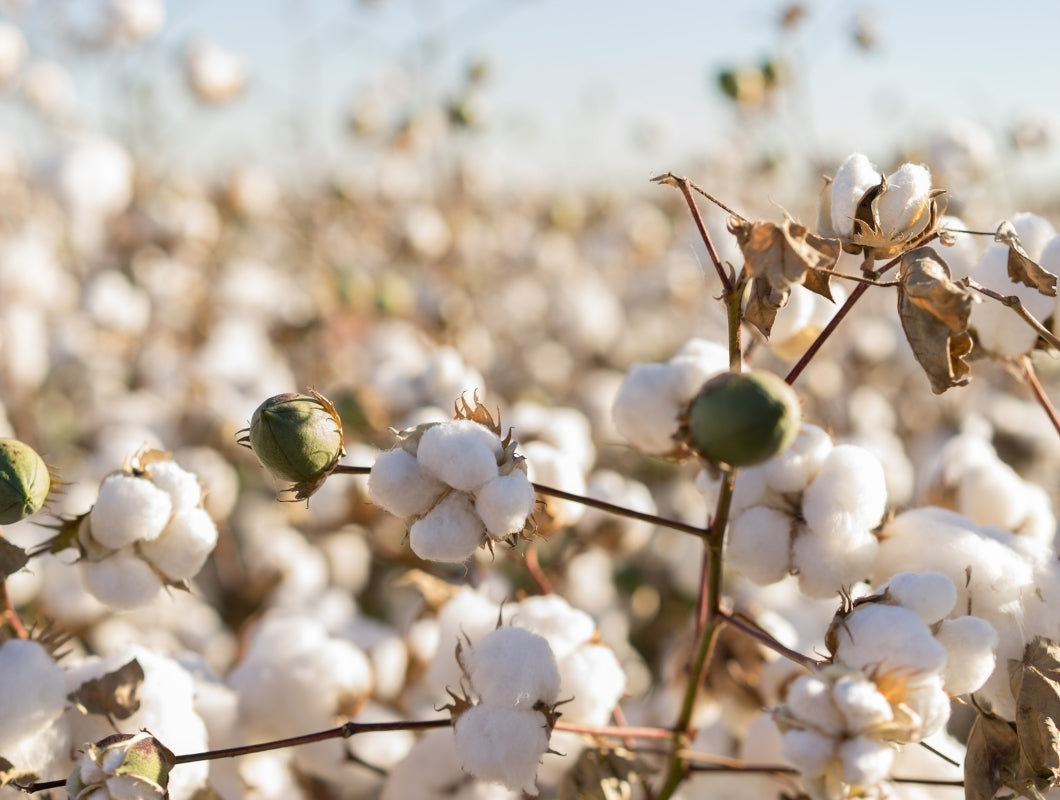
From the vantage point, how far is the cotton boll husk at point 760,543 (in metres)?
0.67

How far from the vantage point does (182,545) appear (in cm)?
71

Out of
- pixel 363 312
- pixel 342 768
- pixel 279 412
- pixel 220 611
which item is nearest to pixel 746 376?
pixel 279 412

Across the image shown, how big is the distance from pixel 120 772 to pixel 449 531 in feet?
0.77

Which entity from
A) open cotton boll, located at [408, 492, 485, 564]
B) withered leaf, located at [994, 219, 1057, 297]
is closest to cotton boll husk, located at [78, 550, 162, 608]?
open cotton boll, located at [408, 492, 485, 564]

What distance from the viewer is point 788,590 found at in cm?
154

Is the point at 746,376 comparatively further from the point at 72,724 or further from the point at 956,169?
the point at 956,169

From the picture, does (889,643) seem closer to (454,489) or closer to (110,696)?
(454,489)

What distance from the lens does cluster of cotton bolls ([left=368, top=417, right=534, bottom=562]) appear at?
59cm

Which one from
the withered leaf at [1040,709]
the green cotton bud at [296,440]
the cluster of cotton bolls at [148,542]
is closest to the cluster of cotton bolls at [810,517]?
the withered leaf at [1040,709]

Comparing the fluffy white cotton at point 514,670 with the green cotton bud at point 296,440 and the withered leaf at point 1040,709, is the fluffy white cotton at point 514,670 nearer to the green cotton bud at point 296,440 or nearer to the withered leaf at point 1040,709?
the green cotton bud at point 296,440

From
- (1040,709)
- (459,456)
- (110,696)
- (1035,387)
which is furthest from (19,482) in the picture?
(1035,387)

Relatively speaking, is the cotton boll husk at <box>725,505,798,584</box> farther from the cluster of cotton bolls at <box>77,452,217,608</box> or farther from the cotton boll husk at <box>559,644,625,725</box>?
the cluster of cotton bolls at <box>77,452,217,608</box>

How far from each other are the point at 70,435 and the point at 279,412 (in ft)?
6.40

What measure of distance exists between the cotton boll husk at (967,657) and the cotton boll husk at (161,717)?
0.53m
